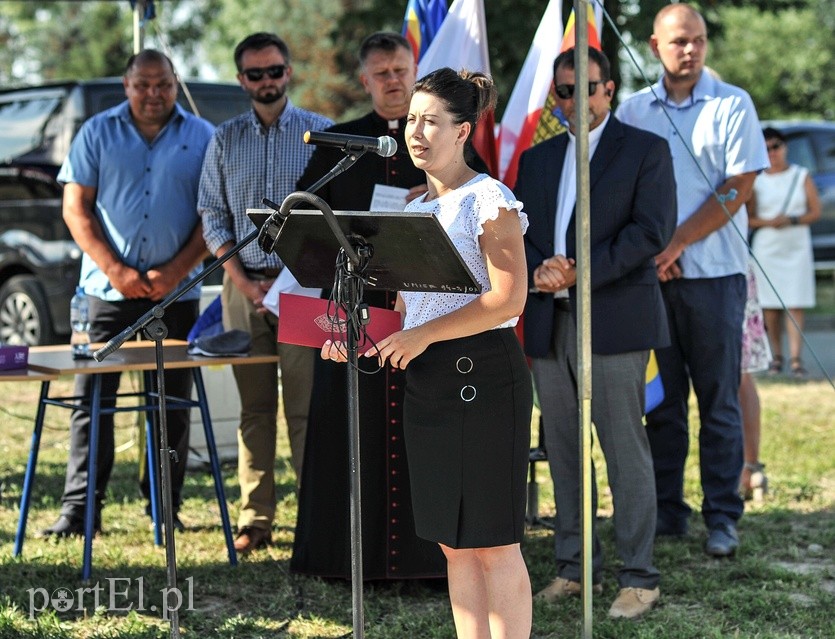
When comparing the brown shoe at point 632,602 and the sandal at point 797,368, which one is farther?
the sandal at point 797,368

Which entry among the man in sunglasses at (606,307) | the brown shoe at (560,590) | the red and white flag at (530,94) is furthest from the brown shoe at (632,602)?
the red and white flag at (530,94)

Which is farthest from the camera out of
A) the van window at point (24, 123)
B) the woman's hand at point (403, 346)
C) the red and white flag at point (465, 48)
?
the van window at point (24, 123)

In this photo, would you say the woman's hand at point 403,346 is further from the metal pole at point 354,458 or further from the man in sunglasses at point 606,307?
the man in sunglasses at point 606,307

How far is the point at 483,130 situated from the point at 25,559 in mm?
2697

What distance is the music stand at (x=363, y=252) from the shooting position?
9.84 feet

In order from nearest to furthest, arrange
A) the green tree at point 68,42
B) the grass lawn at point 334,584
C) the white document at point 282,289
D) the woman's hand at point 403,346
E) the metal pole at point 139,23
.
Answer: the woman's hand at point 403,346 → the grass lawn at point 334,584 → the white document at point 282,289 → the metal pole at point 139,23 → the green tree at point 68,42

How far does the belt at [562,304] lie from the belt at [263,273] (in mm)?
1397

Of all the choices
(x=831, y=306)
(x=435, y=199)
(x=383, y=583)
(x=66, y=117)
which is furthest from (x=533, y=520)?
(x=831, y=306)

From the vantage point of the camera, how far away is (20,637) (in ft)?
14.0

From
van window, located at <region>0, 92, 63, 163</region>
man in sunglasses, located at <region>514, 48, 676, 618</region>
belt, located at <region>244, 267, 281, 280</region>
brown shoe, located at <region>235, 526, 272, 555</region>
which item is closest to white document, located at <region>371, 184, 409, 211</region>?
man in sunglasses, located at <region>514, 48, 676, 618</region>

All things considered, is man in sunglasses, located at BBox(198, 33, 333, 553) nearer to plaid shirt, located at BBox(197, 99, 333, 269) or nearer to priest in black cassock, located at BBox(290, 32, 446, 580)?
plaid shirt, located at BBox(197, 99, 333, 269)

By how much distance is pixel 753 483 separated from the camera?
631cm

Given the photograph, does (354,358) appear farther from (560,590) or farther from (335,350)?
(560,590)

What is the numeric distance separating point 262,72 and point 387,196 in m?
1.02
